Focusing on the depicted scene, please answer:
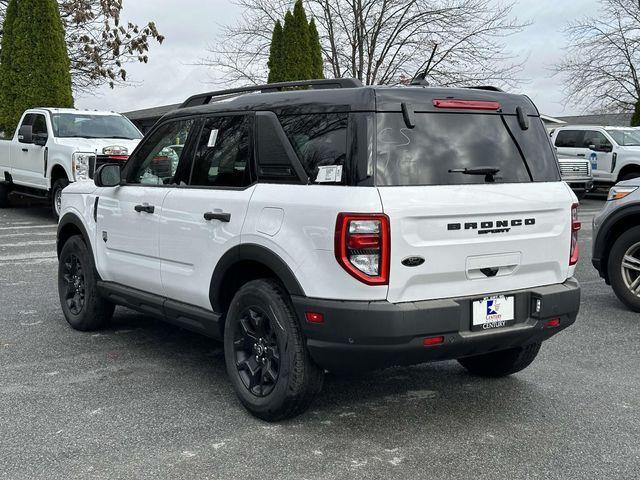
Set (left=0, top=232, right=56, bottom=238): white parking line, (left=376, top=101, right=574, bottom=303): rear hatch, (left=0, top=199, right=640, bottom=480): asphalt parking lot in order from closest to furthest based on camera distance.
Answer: (left=0, top=199, right=640, bottom=480): asphalt parking lot
(left=376, top=101, right=574, bottom=303): rear hatch
(left=0, top=232, right=56, bottom=238): white parking line

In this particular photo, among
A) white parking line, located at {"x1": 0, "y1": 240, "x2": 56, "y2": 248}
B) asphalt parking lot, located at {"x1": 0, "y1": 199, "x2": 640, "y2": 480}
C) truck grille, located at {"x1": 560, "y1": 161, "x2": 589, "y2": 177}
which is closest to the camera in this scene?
asphalt parking lot, located at {"x1": 0, "y1": 199, "x2": 640, "y2": 480}

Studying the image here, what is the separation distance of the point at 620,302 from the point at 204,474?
5605 millimetres

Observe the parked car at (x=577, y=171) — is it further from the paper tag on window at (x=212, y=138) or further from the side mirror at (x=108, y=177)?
the paper tag on window at (x=212, y=138)

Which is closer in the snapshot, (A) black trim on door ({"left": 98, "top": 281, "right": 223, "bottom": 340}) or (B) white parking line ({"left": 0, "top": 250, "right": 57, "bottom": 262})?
(A) black trim on door ({"left": 98, "top": 281, "right": 223, "bottom": 340})

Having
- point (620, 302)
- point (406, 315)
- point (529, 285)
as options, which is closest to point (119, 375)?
point (406, 315)

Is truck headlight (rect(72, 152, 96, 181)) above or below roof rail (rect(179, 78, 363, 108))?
below

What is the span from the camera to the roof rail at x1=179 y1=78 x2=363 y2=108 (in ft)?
14.4

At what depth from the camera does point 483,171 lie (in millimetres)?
4250

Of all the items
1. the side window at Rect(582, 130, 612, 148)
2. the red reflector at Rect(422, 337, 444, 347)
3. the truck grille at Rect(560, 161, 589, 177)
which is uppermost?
the side window at Rect(582, 130, 612, 148)

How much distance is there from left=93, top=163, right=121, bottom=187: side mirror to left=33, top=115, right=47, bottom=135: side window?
31.9 ft

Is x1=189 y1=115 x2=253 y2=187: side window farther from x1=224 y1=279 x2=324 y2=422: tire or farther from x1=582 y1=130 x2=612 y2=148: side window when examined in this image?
x1=582 y1=130 x2=612 y2=148: side window

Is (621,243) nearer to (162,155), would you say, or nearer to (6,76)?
(162,155)

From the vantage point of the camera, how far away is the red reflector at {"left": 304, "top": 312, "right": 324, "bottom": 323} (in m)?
3.94

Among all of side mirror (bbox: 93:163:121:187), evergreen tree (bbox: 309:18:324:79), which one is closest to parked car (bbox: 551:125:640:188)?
evergreen tree (bbox: 309:18:324:79)
